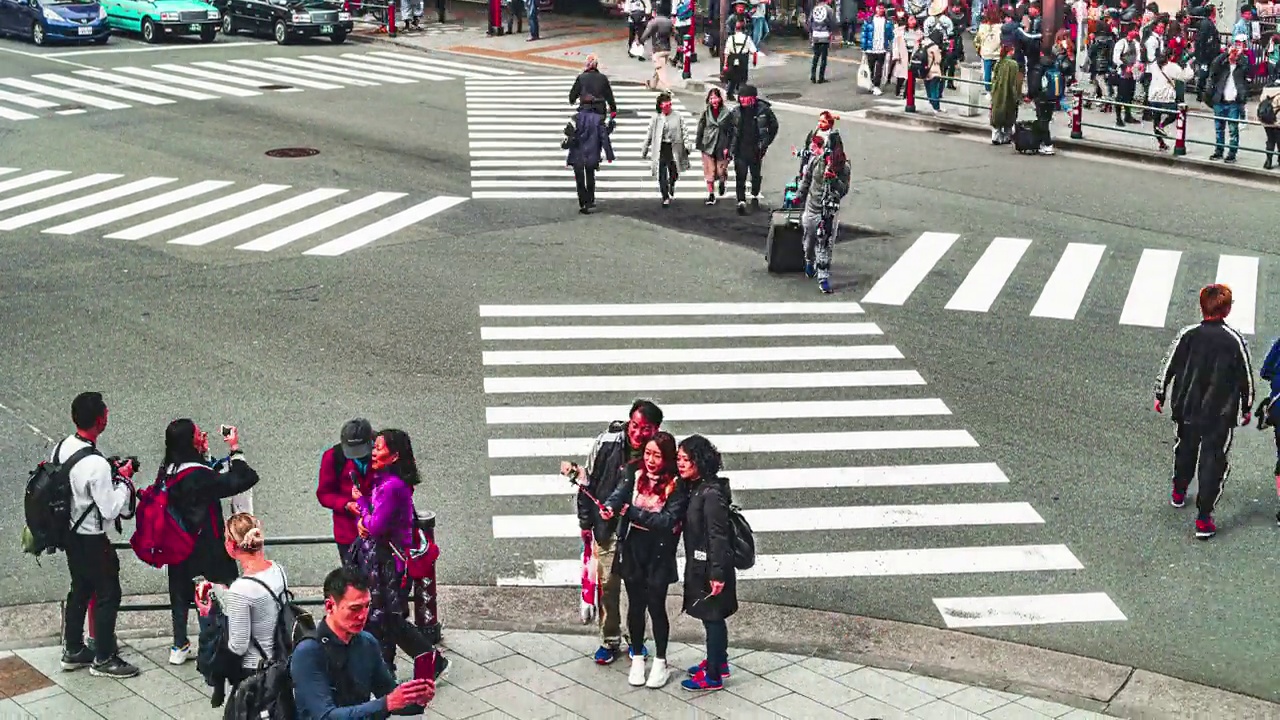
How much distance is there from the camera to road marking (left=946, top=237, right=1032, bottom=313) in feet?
58.7

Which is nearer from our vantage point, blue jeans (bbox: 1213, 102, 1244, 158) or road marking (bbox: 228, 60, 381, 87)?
blue jeans (bbox: 1213, 102, 1244, 158)

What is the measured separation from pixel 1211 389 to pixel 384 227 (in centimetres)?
1272

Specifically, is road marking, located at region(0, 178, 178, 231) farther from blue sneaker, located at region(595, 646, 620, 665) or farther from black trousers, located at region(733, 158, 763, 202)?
blue sneaker, located at region(595, 646, 620, 665)

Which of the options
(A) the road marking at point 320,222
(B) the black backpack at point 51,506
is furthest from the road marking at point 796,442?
(A) the road marking at point 320,222

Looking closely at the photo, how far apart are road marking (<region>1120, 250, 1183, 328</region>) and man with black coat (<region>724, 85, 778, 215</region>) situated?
541cm

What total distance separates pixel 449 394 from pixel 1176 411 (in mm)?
6500

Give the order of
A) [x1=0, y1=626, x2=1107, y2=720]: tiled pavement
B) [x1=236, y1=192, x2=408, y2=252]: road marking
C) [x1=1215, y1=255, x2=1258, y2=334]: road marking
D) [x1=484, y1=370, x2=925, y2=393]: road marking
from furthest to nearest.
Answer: [x1=236, y1=192, x2=408, y2=252]: road marking
[x1=1215, y1=255, x2=1258, y2=334]: road marking
[x1=484, y1=370, x2=925, y2=393]: road marking
[x1=0, y1=626, x2=1107, y2=720]: tiled pavement

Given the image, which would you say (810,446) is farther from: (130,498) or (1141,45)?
(1141,45)

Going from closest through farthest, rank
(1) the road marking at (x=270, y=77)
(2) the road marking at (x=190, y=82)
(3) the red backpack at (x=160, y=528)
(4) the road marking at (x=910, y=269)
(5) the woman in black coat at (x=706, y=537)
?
(5) the woman in black coat at (x=706, y=537) → (3) the red backpack at (x=160, y=528) → (4) the road marking at (x=910, y=269) → (2) the road marking at (x=190, y=82) → (1) the road marking at (x=270, y=77)

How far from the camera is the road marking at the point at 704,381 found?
49.6 feet

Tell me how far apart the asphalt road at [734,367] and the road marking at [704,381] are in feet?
0.24

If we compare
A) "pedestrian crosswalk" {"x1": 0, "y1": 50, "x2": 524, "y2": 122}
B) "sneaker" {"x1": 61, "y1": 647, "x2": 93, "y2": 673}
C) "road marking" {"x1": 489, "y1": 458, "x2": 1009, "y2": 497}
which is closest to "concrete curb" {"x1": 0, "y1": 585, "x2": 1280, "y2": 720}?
"sneaker" {"x1": 61, "y1": 647, "x2": 93, "y2": 673}

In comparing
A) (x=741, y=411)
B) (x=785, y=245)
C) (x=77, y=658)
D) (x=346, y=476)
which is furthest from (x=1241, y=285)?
(x=77, y=658)

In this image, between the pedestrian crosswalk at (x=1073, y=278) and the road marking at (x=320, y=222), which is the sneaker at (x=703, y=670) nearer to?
the pedestrian crosswalk at (x=1073, y=278)
